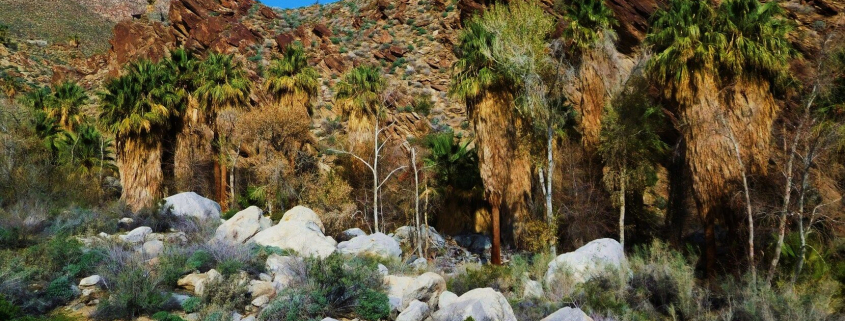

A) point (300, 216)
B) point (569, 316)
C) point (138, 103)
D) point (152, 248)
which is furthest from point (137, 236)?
point (569, 316)

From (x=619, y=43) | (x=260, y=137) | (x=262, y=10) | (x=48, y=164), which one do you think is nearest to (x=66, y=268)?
(x=48, y=164)

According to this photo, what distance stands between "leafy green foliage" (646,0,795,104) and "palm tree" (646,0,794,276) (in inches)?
1.1

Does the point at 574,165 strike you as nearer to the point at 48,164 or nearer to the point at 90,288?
the point at 90,288

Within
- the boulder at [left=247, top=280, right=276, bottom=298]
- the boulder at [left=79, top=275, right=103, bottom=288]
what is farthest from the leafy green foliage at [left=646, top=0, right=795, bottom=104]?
the boulder at [left=79, top=275, right=103, bottom=288]

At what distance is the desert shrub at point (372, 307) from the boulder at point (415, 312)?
37cm

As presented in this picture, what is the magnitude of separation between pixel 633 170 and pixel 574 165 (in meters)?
2.86

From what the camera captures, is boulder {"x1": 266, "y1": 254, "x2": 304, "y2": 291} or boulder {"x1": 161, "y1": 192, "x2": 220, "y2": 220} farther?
boulder {"x1": 161, "y1": 192, "x2": 220, "y2": 220}

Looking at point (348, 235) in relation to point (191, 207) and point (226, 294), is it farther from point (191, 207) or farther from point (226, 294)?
point (226, 294)

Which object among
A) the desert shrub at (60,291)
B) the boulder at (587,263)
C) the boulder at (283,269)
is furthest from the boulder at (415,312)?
the desert shrub at (60,291)

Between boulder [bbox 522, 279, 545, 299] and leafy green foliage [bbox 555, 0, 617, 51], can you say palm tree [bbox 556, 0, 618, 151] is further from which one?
boulder [bbox 522, 279, 545, 299]

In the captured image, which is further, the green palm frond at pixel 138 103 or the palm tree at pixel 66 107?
the palm tree at pixel 66 107

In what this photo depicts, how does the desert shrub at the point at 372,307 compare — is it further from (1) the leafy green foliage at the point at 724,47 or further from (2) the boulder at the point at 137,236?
(1) the leafy green foliage at the point at 724,47

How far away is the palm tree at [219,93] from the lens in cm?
2786

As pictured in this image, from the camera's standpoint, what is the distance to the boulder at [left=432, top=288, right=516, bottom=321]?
10.7 m
